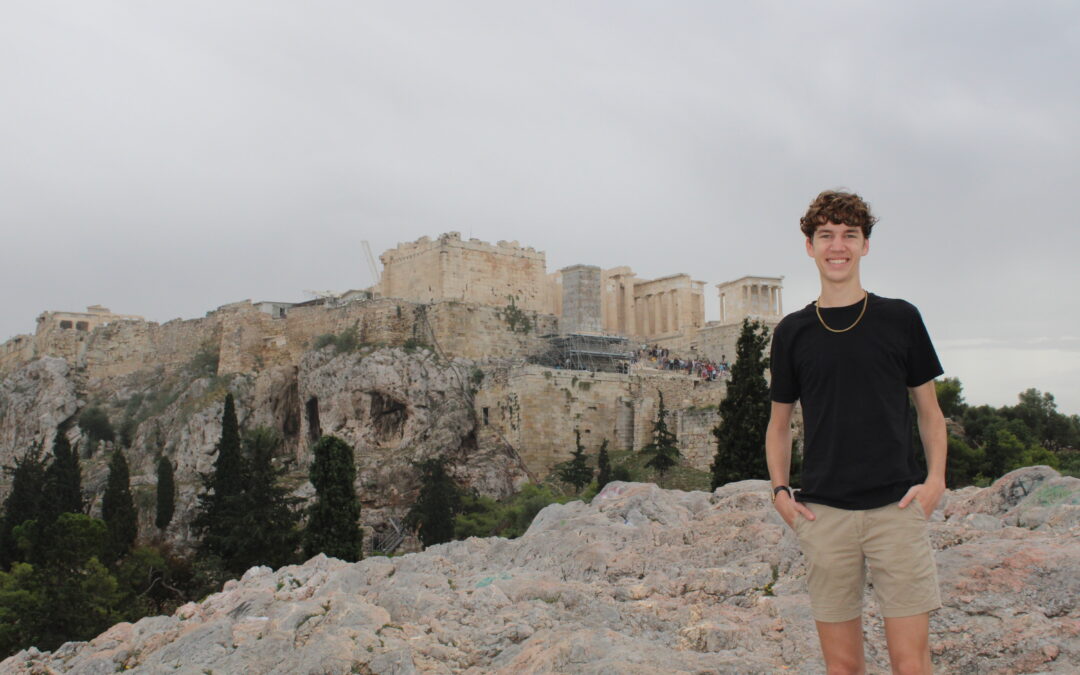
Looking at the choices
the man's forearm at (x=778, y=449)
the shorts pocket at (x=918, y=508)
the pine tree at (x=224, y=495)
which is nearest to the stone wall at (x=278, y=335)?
the pine tree at (x=224, y=495)

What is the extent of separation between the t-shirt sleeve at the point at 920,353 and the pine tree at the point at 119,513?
26.1 metres

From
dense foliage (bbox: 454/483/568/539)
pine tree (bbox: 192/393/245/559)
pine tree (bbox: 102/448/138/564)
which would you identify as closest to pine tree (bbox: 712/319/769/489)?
dense foliage (bbox: 454/483/568/539)

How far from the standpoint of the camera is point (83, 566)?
74.3 feet

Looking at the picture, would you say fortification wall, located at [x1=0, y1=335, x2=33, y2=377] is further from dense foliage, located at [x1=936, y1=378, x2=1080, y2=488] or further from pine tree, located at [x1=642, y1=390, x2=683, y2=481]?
dense foliage, located at [x1=936, y1=378, x2=1080, y2=488]

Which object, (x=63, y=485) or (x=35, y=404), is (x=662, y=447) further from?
(x=35, y=404)

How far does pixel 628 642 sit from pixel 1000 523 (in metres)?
3.25

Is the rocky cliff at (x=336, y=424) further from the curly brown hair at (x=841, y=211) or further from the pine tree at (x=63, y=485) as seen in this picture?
the curly brown hair at (x=841, y=211)

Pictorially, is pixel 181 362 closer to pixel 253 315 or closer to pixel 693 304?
pixel 253 315

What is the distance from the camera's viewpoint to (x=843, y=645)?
450 cm

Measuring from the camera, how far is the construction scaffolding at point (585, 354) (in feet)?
118

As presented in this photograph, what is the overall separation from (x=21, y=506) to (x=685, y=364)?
2134 centimetres

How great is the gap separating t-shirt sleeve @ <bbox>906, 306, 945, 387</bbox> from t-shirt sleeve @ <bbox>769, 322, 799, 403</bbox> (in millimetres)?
493

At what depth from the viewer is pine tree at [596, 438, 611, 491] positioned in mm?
28566

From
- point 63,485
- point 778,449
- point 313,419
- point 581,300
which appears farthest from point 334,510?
point 581,300
